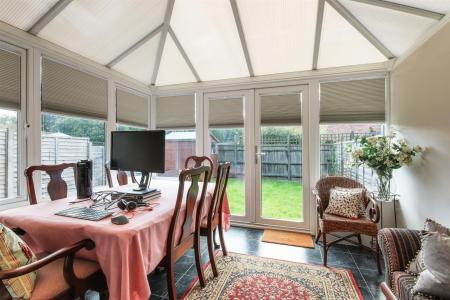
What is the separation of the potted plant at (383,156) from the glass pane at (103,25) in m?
2.70

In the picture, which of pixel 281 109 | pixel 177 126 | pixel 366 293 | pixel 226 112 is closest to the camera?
pixel 366 293

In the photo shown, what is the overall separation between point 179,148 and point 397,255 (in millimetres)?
3116

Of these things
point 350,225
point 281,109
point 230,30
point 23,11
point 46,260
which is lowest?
point 350,225

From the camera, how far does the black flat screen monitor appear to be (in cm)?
192

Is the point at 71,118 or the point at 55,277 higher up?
the point at 71,118

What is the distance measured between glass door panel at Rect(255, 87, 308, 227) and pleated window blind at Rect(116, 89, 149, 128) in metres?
1.85

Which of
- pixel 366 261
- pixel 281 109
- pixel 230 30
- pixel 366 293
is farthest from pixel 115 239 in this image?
pixel 281 109

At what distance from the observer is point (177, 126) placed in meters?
3.85

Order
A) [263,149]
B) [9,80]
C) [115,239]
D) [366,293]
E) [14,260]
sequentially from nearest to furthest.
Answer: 1. [14,260]
2. [115,239]
3. [366,293]
4. [9,80]
5. [263,149]

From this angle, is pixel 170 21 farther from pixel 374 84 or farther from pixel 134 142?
pixel 374 84

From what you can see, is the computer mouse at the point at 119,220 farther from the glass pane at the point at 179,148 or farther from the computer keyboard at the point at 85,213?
the glass pane at the point at 179,148

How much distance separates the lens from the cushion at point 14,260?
40.1 inches

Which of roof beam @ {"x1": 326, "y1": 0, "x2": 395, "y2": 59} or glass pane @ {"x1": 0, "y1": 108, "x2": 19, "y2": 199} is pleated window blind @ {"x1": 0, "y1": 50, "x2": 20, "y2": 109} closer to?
glass pane @ {"x1": 0, "y1": 108, "x2": 19, "y2": 199}

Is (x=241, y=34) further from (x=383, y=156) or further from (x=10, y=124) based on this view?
(x=10, y=124)
